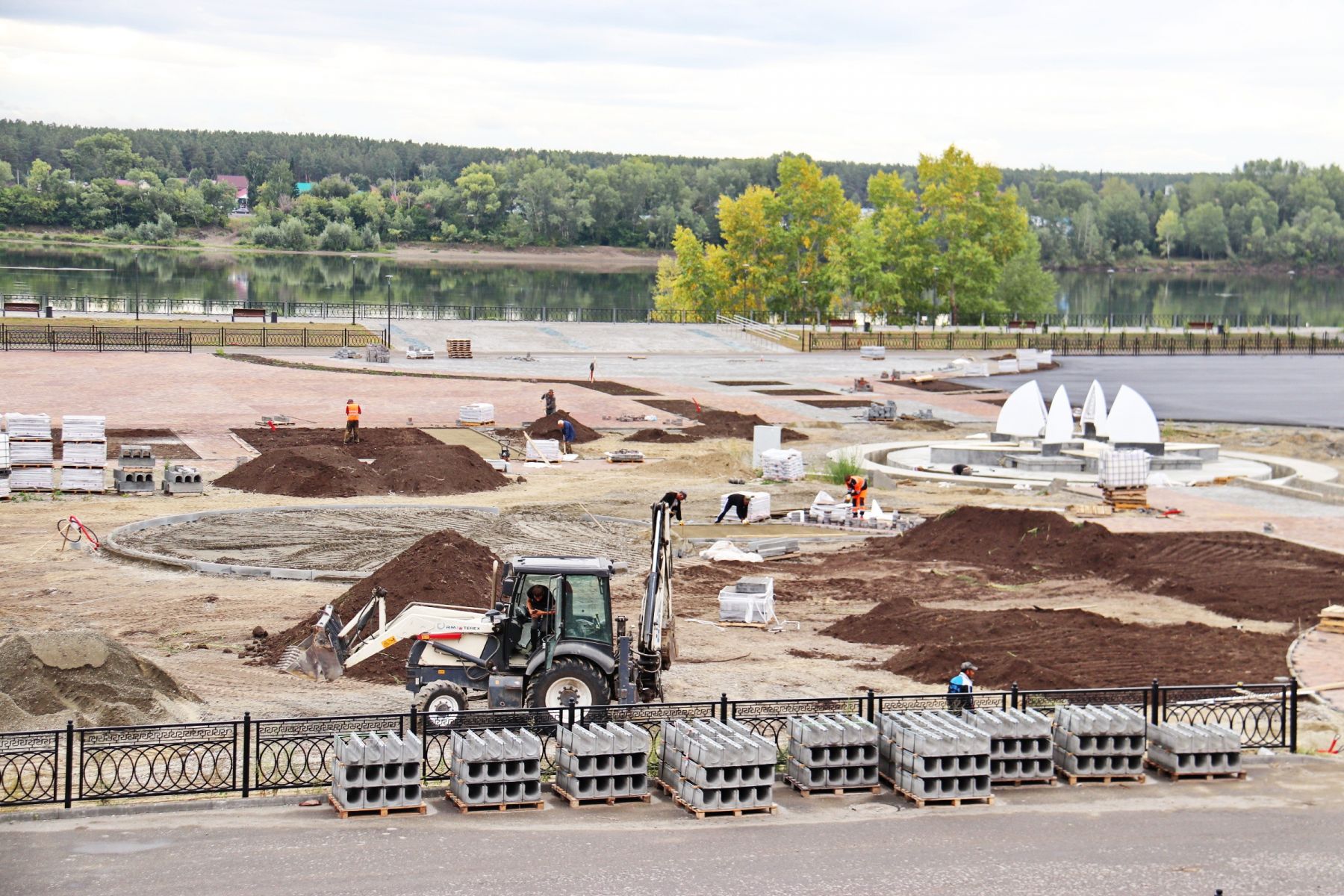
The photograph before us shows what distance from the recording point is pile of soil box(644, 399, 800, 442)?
59.8 metres

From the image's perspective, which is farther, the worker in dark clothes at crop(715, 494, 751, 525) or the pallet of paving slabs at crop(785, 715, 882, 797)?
the worker in dark clothes at crop(715, 494, 751, 525)

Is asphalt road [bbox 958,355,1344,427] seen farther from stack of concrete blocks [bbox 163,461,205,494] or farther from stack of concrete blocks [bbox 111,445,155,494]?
stack of concrete blocks [bbox 111,445,155,494]

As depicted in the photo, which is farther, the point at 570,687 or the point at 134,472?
the point at 134,472

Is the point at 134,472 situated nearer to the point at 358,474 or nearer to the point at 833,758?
the point at 358,474

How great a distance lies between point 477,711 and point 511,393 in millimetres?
51922

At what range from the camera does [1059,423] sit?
5309cm

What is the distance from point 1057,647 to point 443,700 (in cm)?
1121

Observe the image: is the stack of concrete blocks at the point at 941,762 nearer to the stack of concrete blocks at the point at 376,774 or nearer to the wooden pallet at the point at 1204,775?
the wooden pallet at the point at 1204,775

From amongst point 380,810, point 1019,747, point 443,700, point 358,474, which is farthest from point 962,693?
point 358,474

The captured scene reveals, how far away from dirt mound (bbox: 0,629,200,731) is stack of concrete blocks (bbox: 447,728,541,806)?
4.84m

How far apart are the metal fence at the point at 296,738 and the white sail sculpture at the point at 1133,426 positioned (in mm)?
30280

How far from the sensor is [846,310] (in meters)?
143

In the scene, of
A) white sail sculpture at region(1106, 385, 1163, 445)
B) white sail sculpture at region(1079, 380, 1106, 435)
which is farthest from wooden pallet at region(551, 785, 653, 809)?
white sail sculpture at region(1079, 380, 1106, 435)

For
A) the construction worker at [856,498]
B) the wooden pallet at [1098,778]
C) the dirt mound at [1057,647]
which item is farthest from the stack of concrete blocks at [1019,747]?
the construction worker at [856,498]
